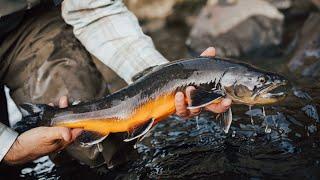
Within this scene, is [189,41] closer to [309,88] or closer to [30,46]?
[309,88]

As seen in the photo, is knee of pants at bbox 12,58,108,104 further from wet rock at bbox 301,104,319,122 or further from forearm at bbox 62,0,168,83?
wet rock at bbox 301,104,319,122

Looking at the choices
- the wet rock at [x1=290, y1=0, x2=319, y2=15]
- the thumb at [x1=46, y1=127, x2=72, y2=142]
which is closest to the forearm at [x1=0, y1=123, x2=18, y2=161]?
the thumb at [x1=46, y1=127, x2=72, y2=142]

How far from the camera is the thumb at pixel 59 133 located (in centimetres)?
349

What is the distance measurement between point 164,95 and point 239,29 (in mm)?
5251

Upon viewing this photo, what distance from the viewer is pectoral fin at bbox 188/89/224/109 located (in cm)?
316

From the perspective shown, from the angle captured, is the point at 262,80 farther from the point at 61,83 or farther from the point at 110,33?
the point at 61,83

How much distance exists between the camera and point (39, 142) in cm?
362

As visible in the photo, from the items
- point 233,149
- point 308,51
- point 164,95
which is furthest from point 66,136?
point 308,51

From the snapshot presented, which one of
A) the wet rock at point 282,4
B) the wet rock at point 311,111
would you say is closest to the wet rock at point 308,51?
the wet rock at point 311,111

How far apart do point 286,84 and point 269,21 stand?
526 centimetres

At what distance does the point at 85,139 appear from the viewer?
3.49 metres

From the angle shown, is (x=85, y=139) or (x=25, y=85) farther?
(x=25, y=85)

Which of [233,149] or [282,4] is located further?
[282,4]

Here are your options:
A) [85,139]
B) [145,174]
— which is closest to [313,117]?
[145,174]
